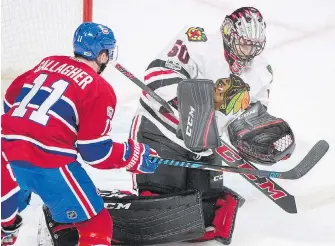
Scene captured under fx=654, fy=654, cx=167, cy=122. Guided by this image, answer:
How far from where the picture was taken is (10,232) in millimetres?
1753

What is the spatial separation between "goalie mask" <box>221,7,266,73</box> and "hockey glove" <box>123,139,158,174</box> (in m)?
0.50

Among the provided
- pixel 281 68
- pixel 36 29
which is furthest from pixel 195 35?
pixel 281 68

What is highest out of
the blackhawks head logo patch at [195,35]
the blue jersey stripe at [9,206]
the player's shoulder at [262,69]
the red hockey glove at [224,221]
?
the blackhawks head logo patch at [195,35]

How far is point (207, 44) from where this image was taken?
6.78 ft

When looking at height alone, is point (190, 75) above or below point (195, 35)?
below

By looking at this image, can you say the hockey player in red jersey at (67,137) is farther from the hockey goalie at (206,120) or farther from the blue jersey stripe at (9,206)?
the hockey goalie at (206,120)

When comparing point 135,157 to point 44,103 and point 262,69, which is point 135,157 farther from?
point 262,69

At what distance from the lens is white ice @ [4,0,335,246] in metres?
2.45

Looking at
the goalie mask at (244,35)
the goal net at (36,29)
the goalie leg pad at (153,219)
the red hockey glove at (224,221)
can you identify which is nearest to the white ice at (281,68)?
the red hockey glove at (224,221)

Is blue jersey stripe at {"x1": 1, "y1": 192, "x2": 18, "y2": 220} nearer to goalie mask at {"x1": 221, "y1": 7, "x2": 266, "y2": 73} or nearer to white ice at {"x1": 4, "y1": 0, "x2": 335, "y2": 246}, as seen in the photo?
white ice at {"x1": 4, "y1": 0, "x2": 335, "y2": 246}

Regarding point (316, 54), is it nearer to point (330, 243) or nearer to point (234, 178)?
point (234, 178)

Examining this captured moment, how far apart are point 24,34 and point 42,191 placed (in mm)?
1262

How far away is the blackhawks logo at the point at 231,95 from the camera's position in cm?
206

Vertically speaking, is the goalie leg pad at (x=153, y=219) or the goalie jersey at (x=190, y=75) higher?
the goalie jersey at (x=190, y=75)
